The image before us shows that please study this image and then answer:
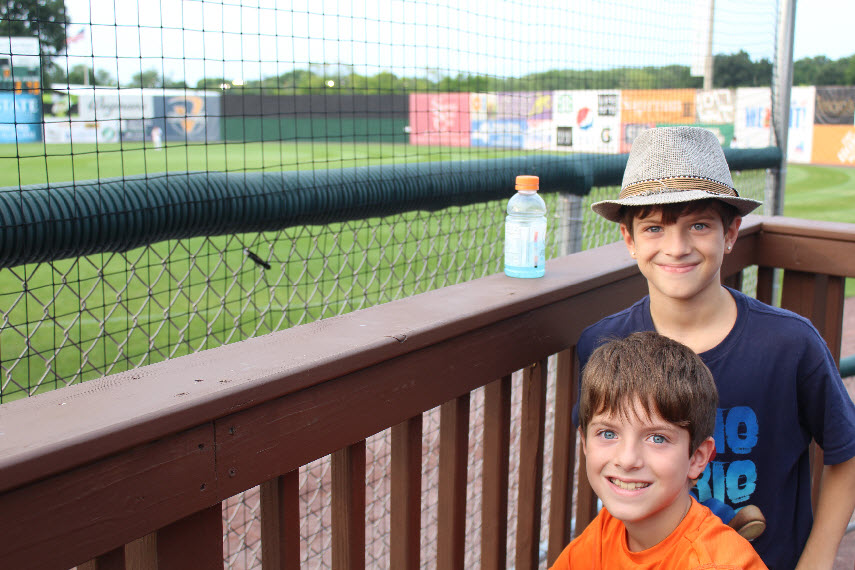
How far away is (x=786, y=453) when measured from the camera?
158 centimetres

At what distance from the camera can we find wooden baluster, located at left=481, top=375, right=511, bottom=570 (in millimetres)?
1583

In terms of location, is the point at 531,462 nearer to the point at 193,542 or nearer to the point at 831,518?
the point at 831,518

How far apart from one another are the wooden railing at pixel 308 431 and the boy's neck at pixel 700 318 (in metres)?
0.19

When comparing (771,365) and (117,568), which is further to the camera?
(771,365)

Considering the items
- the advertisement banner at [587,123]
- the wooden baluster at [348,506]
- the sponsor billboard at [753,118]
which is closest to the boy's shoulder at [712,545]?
the wooden baluster at [348,506]

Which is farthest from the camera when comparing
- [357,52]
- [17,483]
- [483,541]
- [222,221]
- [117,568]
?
[357,52]

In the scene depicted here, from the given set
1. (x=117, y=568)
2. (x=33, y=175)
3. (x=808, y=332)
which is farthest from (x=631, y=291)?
(x=33, y=175)

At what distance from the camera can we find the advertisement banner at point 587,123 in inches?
196

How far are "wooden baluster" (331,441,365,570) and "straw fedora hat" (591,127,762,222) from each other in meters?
0.73

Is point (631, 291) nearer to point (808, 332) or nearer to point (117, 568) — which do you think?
point (808, 332)

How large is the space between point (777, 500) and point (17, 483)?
4.46 feet

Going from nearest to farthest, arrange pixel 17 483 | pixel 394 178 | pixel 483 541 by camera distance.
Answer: pixel 17 483
pixel 483 541
pixel 394 178

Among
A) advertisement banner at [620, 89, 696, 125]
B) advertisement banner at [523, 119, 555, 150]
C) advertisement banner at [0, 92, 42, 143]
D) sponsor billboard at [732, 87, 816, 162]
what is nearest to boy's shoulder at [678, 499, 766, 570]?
advertisement banner at [523, 119, 555, 150]

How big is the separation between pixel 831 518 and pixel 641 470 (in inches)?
18.9
